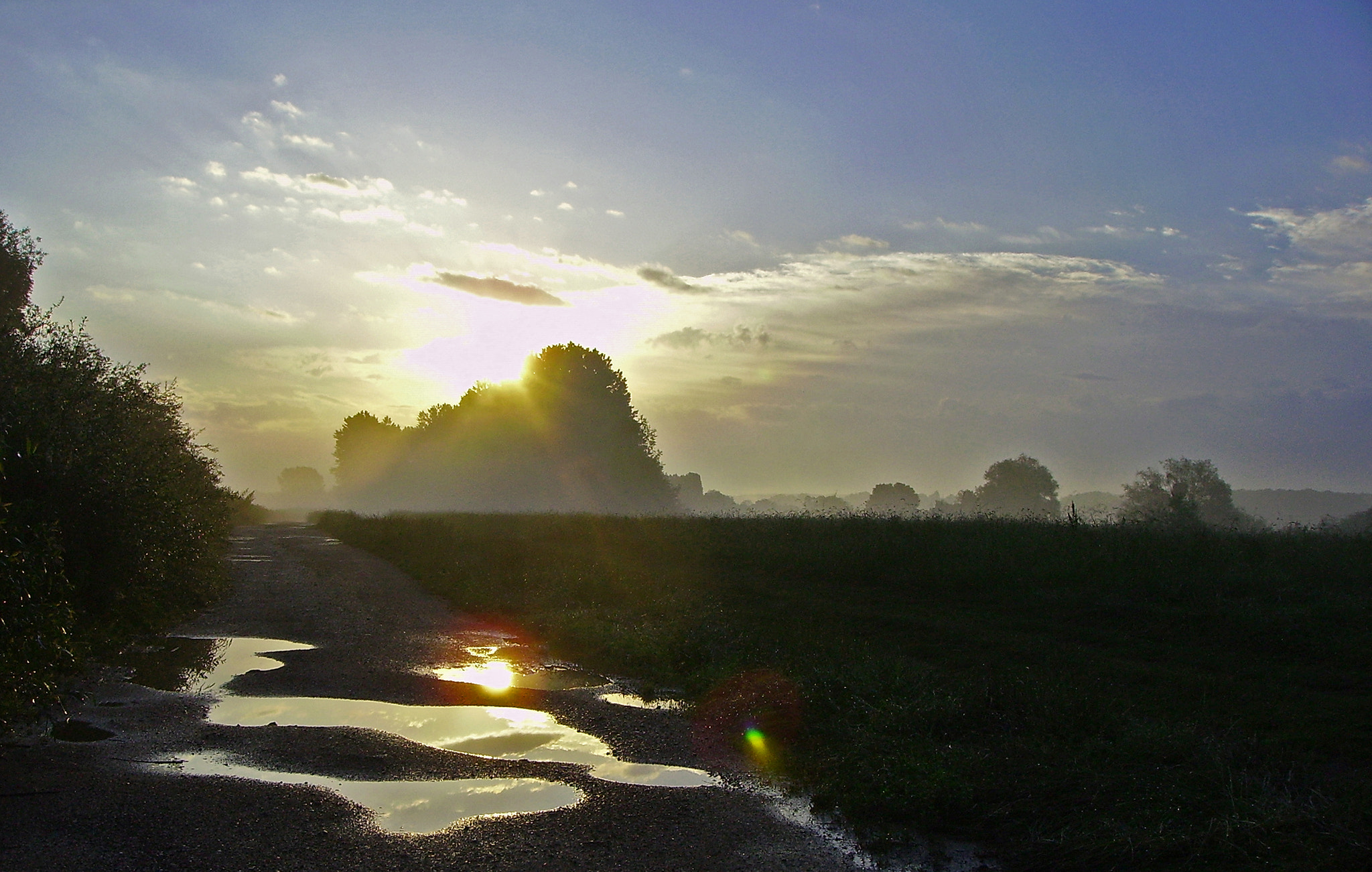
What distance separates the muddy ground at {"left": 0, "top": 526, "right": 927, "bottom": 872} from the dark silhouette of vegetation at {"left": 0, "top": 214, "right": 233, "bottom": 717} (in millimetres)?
1127

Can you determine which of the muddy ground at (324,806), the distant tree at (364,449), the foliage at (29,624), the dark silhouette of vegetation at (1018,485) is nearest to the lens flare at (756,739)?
the muddy ground at (324,806)

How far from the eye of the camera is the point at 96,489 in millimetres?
12844

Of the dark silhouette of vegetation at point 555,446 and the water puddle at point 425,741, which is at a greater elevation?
the dark silhouette of vegetation at point 555,446

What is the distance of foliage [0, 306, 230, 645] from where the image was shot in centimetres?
1180

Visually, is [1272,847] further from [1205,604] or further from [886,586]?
[886,586]

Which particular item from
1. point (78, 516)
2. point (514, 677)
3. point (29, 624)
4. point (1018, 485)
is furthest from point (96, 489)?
point (1018, 485)

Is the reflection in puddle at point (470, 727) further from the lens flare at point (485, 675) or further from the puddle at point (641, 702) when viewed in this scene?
the lens flare at point (485, 675)

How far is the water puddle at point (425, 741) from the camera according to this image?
6.86 metres

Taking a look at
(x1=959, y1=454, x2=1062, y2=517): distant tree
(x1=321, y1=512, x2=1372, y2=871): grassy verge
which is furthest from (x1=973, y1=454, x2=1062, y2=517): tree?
(x1=321, y1=512, x2=1372, y2=871): grassy verge

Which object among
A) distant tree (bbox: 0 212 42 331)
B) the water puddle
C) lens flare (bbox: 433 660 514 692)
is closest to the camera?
the water puddle

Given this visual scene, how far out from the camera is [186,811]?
20.7 ft

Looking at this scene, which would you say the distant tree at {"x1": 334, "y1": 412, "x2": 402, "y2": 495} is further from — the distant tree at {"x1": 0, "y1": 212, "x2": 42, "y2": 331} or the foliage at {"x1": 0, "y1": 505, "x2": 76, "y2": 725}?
the foliage at {"x1": 0, "y1": 505, "x2": 76, "y2": 725}

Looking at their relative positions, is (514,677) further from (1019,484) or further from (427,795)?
(1019,484)

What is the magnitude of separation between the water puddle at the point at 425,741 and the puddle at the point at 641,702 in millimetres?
1167
